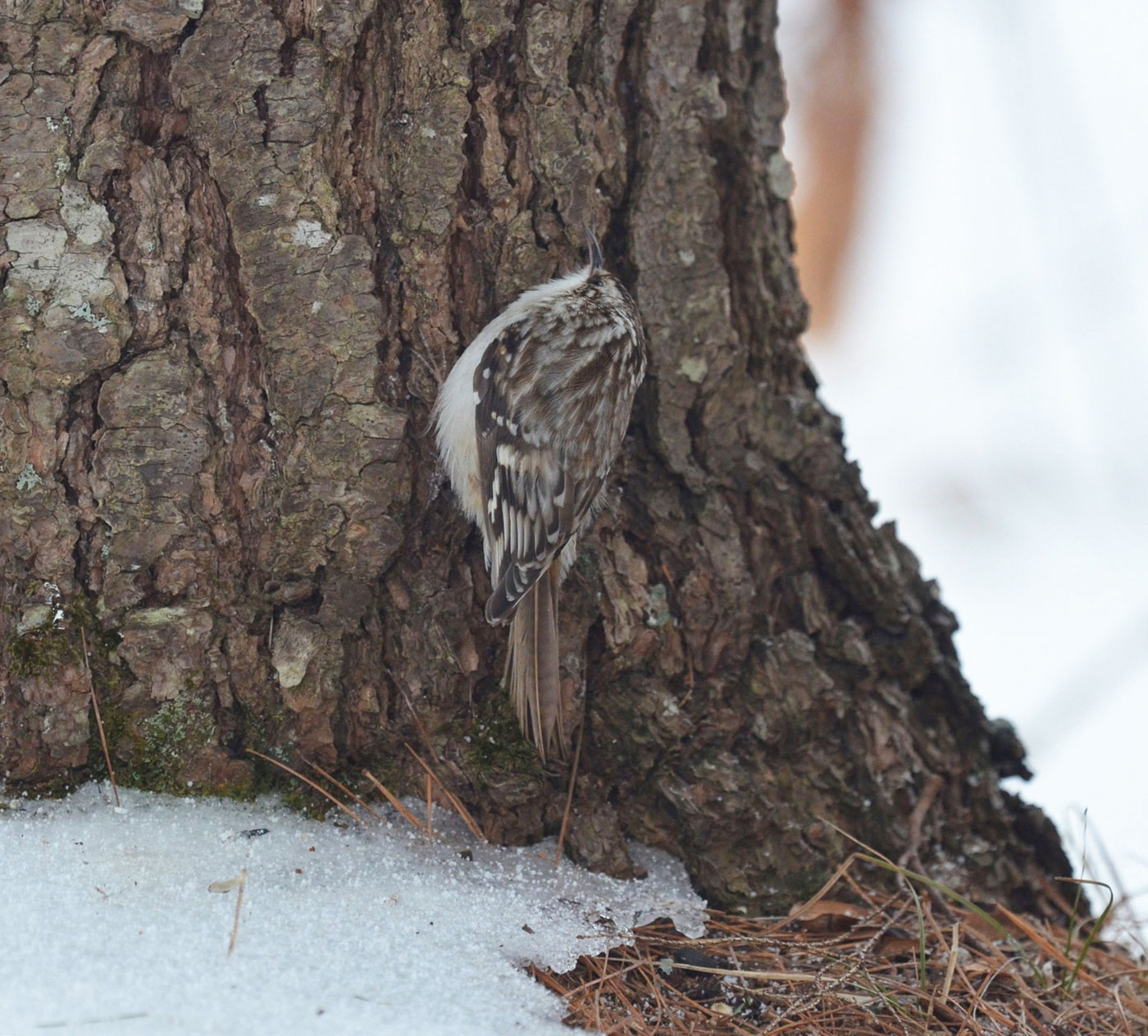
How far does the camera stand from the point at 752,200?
212cm

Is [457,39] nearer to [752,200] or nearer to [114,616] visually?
[752,200]

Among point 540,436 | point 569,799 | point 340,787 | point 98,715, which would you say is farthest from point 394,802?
point 540,436

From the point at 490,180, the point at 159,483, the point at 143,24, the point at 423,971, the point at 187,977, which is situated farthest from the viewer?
the point at 490,180

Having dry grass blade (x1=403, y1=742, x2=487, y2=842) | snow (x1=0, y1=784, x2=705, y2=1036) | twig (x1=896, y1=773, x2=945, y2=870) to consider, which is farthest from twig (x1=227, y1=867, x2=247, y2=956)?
twig (x1=896, y1=773, x2=945, y2=870)

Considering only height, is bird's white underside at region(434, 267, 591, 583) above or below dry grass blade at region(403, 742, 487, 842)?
above

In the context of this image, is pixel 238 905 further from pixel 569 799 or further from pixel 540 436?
pixel 540 436

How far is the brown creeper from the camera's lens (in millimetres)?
1863

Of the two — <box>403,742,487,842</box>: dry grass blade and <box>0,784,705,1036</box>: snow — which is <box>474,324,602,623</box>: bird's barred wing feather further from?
<box>0,784,705,1036</box>: snow

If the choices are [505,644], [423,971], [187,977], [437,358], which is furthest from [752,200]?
[187,977]

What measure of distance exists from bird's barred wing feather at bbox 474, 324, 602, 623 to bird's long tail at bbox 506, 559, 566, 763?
2.2 inches

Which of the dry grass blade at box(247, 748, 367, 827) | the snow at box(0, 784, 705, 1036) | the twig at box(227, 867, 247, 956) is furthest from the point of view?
the dry grass blade at box(247, 748, 367, 827)

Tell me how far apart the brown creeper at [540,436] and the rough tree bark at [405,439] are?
0.05 m

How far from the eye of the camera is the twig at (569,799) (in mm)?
1885

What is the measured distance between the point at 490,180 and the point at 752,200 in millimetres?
559
